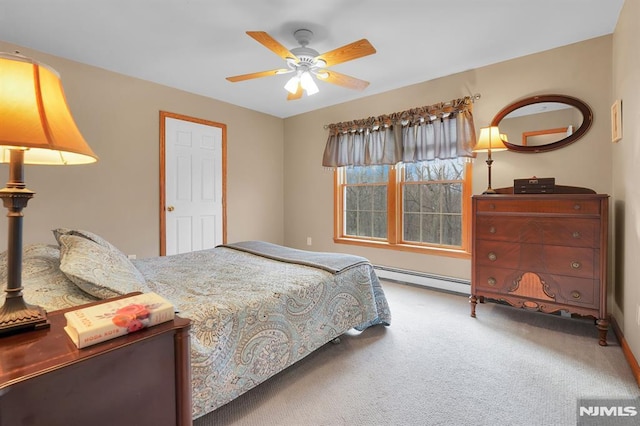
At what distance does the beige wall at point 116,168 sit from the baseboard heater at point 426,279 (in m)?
2.23

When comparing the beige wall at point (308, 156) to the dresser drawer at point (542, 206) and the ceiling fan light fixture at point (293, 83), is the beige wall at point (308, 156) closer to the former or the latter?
the dresser drawer at point (542, 206)

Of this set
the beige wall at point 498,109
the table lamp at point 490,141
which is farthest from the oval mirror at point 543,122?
the table lamp at point 490,141

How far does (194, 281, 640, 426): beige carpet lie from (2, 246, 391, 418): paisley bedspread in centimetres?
17

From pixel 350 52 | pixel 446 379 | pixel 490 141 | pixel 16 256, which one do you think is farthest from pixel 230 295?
pixel 490 141

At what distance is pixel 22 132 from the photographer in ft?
2.50

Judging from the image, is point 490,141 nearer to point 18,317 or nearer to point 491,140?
point 491,140

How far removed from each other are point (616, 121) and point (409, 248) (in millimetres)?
2178

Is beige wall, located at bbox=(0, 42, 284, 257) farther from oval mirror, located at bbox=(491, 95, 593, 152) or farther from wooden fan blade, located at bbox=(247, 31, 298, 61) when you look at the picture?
oval mirror, located at bbox=(491, 95, 593, 152)

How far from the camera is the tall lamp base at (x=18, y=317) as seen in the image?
0.85 m

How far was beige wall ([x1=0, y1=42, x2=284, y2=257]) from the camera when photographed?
2994 millimetres

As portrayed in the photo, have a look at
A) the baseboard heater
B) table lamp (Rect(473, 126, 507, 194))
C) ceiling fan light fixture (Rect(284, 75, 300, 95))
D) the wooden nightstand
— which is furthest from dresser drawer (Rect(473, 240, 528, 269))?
the wooden nightstand

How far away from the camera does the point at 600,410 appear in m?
1.57

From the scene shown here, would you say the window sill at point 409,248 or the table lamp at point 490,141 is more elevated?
the table lamp at point 490,141

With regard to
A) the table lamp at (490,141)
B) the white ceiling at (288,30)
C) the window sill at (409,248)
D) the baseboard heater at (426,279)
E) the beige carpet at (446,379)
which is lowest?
the beige carpet at (446,379)
